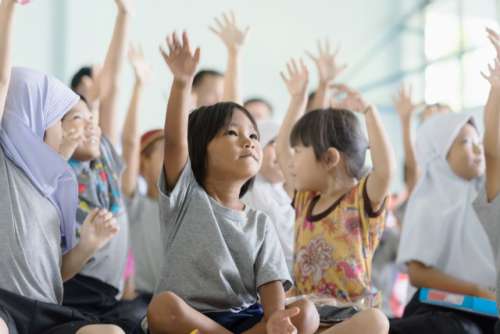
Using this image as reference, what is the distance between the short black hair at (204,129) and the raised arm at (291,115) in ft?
2.00

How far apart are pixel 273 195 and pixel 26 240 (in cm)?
105

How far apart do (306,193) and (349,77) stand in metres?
4.94

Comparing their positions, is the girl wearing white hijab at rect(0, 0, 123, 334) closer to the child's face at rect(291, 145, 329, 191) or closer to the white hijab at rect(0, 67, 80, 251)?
the white hijab at rect(0, 67, 80, 251)

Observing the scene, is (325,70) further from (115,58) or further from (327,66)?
(115,58)

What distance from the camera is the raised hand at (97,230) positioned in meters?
1.67

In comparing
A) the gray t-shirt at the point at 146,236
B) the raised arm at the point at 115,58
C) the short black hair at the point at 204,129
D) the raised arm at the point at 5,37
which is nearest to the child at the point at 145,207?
the gray t-shirt at the point at 146,236

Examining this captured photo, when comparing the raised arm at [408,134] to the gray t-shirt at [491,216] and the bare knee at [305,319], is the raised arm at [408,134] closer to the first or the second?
the gray t-shirt at [491,216]

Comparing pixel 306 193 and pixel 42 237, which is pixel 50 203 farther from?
pixel 306 193

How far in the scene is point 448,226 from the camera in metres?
2.15

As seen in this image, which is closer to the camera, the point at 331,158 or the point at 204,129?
the point at 204,129

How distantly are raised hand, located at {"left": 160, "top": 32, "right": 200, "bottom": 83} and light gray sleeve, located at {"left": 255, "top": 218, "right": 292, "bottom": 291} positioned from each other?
0.41 m

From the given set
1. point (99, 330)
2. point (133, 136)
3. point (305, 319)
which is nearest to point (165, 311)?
point (99, 330)

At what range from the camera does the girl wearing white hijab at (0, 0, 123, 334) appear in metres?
1.46

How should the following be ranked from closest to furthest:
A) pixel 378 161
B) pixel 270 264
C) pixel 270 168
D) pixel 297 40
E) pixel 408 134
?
1. pixel 270 264
2. pixel 378 161
3. pixel 270 168
4. pixel 408 134
5. pixel 297 40
